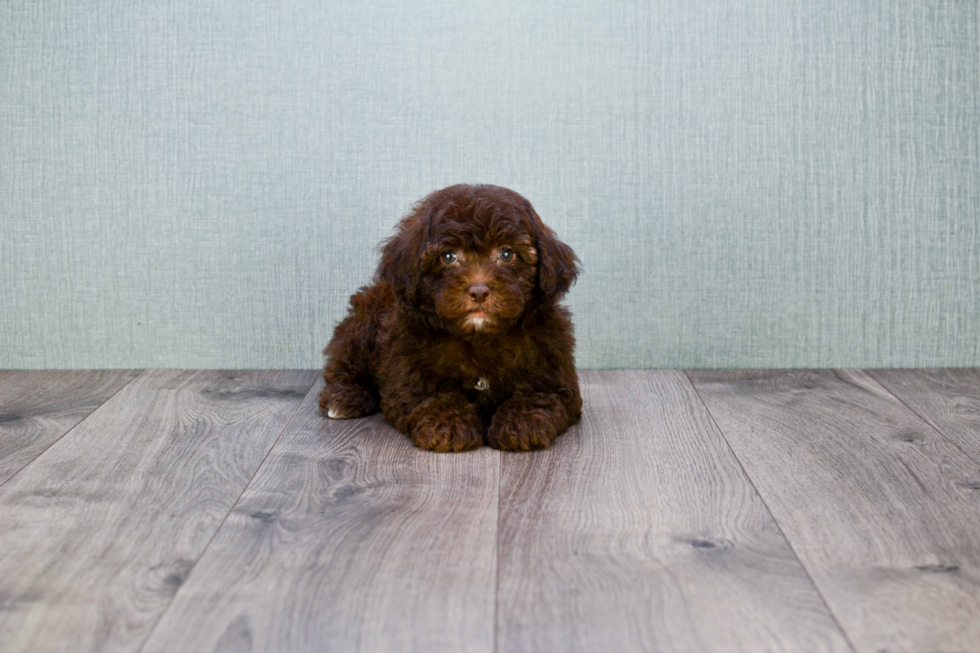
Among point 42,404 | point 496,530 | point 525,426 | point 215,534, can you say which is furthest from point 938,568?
point 42,404

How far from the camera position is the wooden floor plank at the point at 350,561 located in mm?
1530

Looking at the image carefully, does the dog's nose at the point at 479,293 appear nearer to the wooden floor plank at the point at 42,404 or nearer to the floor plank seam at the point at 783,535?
the floor plank seam at the point at 783,535

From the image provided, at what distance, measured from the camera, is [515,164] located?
3.36 m

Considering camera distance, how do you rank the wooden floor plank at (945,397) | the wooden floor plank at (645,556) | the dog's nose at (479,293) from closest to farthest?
the wooden floor plank at (645,556) < the dog's nose at (479,293) < the wooden floor plank at (945,397)

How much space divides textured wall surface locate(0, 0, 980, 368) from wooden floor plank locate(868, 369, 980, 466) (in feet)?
0.40

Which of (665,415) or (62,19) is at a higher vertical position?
(62,19)

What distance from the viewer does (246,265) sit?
3.42 meters

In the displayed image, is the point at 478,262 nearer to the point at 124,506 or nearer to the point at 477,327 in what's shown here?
the point at 477,327

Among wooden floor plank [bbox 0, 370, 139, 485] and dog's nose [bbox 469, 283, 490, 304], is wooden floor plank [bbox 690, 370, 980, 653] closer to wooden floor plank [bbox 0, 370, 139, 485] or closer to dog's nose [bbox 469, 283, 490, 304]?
dog's nose [bbox 469, 283, 490, 304]

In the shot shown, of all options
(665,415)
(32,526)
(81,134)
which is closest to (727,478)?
(665,415)

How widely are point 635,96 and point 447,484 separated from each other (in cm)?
176

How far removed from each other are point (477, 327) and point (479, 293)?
96 mm

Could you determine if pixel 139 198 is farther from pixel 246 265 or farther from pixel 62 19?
pixel 62 19

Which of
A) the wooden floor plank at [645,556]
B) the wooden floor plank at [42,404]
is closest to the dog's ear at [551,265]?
the wooden floor plank at [645,556]
